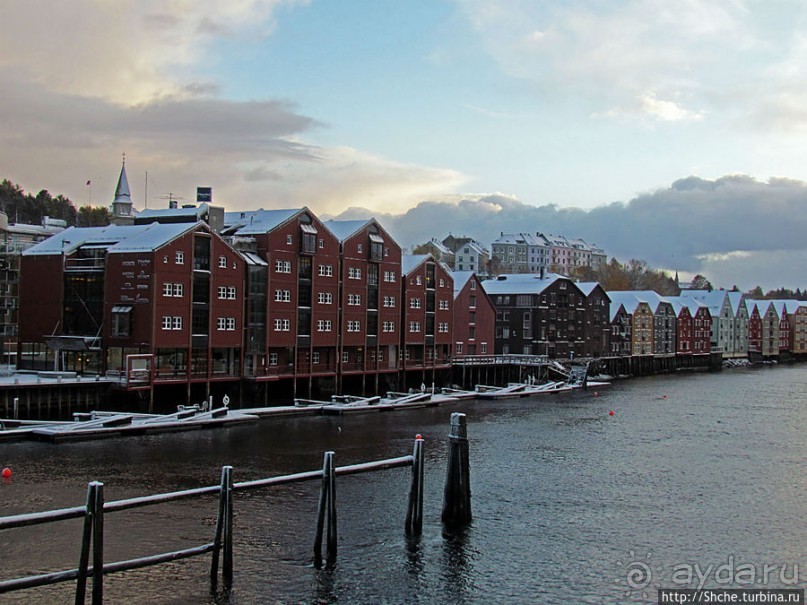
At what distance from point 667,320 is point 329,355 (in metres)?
93.6

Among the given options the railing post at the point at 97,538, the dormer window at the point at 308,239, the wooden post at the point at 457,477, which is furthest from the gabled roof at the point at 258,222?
the railing post at the point at 97,538

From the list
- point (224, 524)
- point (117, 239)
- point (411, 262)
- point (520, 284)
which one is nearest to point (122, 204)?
point (117, 239)

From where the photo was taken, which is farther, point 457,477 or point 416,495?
point 457,477

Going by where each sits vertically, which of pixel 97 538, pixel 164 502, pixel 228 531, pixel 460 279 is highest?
pixel 460 279

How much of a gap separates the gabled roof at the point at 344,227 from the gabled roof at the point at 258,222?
571 centimetres

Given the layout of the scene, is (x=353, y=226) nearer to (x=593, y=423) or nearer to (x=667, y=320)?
(x=593, y=423)

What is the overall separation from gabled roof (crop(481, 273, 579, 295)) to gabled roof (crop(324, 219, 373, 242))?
4033cm

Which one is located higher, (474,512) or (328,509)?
(328,509)

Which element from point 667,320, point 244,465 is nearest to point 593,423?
point 244,465

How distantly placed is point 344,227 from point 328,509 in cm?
5837

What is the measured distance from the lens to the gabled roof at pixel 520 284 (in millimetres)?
116000

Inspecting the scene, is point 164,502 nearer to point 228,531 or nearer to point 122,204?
point 228,531

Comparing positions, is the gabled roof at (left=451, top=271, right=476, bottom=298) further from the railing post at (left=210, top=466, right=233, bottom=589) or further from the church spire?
the railing post at (left=210, top=466, right=233, bottom=589)

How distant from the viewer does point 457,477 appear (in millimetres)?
27516
